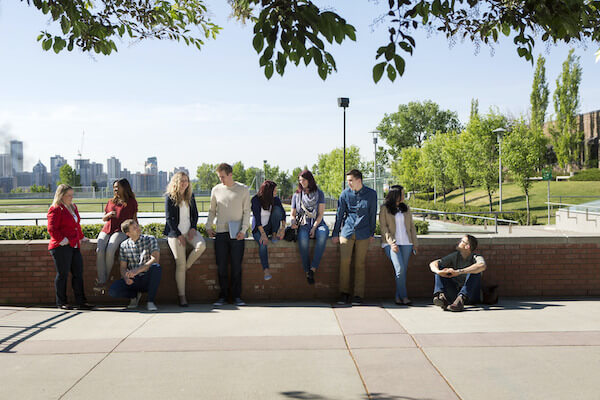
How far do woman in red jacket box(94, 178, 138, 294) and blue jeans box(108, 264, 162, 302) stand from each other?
0.38 m

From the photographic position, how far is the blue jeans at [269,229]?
7598mm

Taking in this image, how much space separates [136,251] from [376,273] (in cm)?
351

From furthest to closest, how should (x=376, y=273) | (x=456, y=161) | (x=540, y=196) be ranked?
(x=540, y=196) → (x=456, y=161) → (x=376, y=273)

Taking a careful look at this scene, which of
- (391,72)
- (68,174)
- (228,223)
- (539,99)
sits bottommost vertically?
(228,223)

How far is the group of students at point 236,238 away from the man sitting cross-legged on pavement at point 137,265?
0.01 meters

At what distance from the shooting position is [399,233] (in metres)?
7.48

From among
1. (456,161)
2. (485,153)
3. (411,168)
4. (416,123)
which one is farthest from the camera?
(416,123)

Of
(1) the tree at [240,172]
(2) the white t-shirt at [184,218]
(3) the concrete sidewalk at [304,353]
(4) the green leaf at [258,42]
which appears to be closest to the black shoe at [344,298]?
(3) the concrete sidewalk at [304,353]

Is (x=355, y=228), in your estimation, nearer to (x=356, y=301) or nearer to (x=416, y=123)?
(x=356, y=301)

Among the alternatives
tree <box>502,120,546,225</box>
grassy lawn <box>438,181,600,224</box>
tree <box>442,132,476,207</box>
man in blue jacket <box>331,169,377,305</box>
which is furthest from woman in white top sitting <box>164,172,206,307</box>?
tree <box>442,132,476,207</box>

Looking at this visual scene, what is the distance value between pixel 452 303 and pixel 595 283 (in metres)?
2.63

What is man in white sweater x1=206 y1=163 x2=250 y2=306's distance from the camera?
7363 millimetres

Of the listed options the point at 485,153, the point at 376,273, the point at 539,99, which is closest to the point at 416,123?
the point at 539,99

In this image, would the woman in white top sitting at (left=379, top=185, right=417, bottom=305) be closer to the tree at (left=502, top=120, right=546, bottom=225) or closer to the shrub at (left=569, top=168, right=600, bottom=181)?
the tree at (left=502, top=120, right=546, bottom=225)
